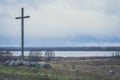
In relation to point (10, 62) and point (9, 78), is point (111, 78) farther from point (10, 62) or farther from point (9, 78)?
point (10, 62)

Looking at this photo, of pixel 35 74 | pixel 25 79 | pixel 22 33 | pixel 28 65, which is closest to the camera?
pixel 25 79

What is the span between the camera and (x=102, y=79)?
26.4 metres

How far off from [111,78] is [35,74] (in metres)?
5.60

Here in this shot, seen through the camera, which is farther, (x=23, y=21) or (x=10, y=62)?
(x=23, y=21)

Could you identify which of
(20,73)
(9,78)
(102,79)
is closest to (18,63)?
(20,73)

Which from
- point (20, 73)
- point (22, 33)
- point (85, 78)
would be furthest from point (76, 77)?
point (22, 33)

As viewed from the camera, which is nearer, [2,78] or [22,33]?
[2,78]

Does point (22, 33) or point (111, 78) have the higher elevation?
point (22, 33)

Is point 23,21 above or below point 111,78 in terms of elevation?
above

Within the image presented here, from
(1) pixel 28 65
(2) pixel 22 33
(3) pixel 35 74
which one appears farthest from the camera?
(2) pixel 22 33

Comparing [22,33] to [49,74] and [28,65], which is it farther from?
[49,74]

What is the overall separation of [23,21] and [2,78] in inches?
423

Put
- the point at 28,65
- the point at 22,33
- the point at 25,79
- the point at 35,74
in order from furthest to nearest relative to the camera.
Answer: the point at 22,33 < the point at 28,65 < the point at 35,74 < the point at 25,79

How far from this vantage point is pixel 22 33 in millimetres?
36125
